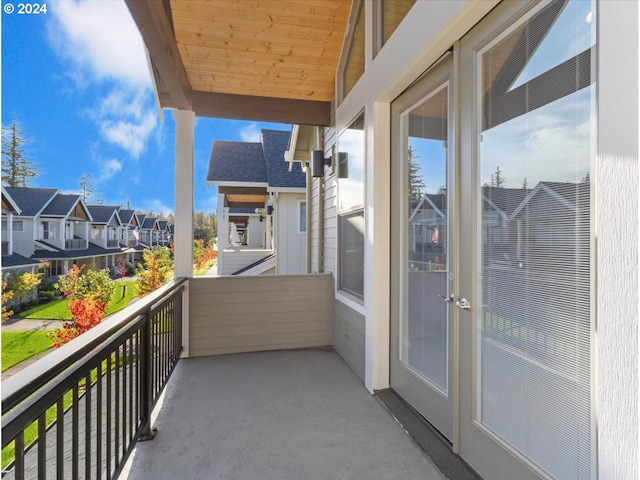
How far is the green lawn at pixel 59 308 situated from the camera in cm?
223

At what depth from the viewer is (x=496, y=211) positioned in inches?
64.3

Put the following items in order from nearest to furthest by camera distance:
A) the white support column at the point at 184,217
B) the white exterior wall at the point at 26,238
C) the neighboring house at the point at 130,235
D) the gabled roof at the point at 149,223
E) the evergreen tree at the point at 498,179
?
the evergreen tree at the point at 498,179, the white exterior wall at the point at 26,238, the neighboring house at the point at 130,235, the white support column at the point at 184,217, the gabled roof at the point at 149,223

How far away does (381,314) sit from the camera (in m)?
2.75

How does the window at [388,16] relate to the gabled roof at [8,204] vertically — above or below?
above

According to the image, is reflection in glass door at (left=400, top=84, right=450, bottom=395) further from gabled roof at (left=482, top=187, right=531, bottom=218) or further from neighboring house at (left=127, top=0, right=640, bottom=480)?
gabled roof at (left=482, top=187, right=531, bottom=218)

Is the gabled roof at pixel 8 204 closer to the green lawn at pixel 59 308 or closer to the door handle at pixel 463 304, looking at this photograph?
the green lawn at pixel 59 308

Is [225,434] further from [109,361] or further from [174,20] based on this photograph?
[174,20]

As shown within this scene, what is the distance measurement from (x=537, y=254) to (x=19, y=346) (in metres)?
2.62

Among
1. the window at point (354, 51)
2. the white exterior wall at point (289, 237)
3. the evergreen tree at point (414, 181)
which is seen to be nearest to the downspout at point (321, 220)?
the window at point (354, 51)

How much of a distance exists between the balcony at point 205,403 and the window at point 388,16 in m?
2.59

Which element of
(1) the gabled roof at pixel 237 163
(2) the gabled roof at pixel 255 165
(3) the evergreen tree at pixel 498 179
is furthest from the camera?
(1) the gabled roof at pixel 237 163

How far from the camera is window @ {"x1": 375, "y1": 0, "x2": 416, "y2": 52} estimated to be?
2447 millimetres

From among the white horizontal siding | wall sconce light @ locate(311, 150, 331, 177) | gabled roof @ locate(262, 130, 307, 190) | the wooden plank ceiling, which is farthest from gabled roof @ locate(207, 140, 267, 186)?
the white horizontal siding

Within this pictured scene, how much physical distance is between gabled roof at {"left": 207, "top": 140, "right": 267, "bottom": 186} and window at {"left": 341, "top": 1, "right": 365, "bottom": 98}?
14.8ft
